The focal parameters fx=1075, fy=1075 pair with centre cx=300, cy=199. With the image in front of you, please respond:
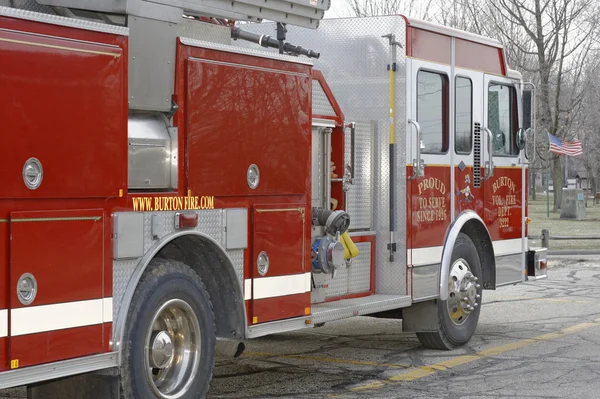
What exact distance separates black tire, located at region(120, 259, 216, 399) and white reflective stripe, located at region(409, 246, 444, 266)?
2796 millimetres

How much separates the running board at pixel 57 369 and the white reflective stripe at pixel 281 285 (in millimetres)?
1404

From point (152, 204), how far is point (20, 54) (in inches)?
50.0

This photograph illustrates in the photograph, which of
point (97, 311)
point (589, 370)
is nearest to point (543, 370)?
point (589, 370)

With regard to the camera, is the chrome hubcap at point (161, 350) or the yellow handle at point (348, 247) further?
the yellow handle at point (348, 247)

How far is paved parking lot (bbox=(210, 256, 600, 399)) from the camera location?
25.6ft

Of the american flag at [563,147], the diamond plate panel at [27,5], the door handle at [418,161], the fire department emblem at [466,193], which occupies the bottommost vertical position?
the fire department emblem at [466,193]

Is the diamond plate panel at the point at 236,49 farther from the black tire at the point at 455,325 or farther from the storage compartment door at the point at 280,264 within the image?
the black tire at the point at 455,325

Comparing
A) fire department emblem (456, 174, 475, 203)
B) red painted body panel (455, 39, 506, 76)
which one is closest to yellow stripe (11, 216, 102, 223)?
fire department emblem (456, 174, 475, 203)

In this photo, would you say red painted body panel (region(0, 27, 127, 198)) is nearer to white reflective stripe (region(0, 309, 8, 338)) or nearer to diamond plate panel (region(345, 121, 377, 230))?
white reflective stripe (region(0, 309, 8, 338))

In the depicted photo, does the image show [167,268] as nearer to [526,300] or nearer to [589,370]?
[589,370]

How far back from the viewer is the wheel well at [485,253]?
10156 millimetres

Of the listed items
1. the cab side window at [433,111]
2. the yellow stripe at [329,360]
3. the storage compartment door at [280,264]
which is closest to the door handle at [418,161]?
the cab side window at [433,111]

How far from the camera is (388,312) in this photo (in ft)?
31.1

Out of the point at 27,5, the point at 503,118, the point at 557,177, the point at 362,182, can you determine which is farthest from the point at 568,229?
the point at 27,5
